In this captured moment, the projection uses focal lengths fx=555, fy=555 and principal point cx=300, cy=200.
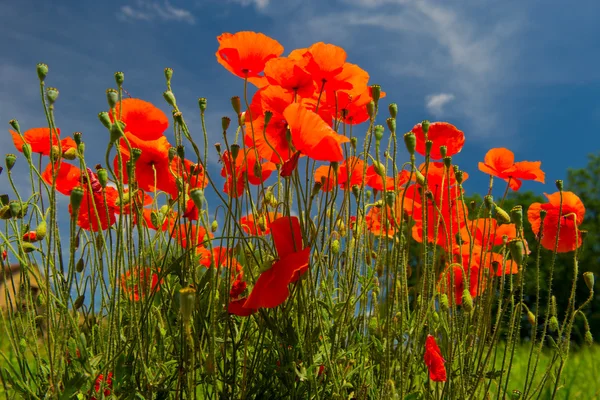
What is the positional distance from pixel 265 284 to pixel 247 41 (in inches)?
33.6

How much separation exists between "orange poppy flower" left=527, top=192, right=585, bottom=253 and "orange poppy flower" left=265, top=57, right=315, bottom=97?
1.18m

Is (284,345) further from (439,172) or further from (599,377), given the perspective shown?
(599,377)

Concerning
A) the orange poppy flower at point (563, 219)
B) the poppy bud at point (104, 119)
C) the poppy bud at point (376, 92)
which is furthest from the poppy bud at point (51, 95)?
the orange poppy flower at point (563, 219)

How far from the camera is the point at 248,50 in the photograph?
1790 millimetres

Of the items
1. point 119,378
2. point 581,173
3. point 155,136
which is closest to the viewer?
point 119,378

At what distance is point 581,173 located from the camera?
76.3 feet

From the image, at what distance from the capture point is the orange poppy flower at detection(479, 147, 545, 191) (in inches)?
90.8

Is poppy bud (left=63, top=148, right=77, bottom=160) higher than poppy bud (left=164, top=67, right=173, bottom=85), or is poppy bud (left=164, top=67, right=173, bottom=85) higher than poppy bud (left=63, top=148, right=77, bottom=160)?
poppy bud (left=164, top=67, right=173, bottom=85)

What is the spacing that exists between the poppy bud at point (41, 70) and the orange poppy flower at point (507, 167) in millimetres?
1673

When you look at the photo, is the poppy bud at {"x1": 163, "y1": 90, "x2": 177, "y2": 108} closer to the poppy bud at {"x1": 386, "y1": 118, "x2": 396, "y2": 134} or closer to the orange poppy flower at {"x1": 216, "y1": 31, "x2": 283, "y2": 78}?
the orange poppy flower at {"x1": 216, "y1": 31, "x2": 283, "y2": 78}

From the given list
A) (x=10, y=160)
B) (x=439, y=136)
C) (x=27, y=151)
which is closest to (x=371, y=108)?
(x=439, y=136)

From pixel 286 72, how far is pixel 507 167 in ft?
3.77

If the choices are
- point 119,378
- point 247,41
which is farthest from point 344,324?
point 247,41

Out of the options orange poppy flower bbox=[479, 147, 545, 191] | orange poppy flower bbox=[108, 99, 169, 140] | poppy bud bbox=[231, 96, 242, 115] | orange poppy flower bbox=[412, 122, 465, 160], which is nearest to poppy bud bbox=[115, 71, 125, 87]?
orange poppy flower bbox=[108, 99, 169, 140]
